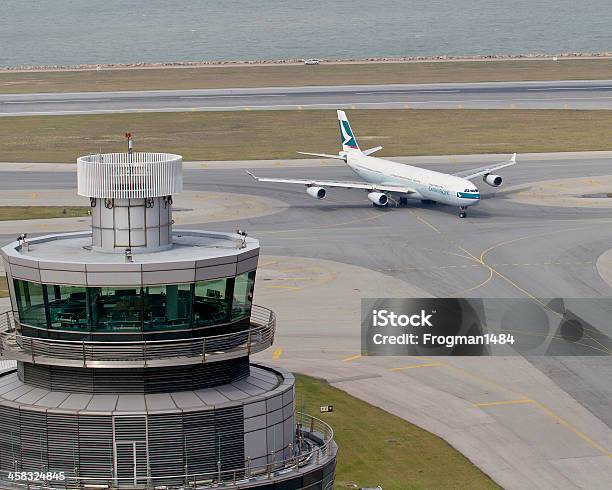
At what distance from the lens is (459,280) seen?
342 ft

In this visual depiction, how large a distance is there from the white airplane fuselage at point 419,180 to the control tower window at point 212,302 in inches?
3741

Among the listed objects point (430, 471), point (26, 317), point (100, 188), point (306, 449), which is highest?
point (100, 188)

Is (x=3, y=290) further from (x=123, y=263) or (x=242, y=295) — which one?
(x=123, y=263)

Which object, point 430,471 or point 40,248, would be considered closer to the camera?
point 40,248

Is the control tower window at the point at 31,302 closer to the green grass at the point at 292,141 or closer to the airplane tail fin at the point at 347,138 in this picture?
the airplane tail fin at the point at 347,138

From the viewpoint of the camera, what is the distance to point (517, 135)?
631ft

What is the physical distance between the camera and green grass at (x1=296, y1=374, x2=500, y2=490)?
61.3 meters

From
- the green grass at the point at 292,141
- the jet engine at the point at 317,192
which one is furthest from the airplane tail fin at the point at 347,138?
the green grass at the point at 292,141

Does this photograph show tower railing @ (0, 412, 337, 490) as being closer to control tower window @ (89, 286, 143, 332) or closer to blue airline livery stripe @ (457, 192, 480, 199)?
control tower window @ (89, 286, 143, 332)

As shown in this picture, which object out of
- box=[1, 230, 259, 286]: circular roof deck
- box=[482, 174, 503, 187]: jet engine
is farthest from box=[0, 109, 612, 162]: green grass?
box=[1, 230, 259, 286]: circular roof deck

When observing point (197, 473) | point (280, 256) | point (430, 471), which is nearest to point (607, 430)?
point (430, 471)

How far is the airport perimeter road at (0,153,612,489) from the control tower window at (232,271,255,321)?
94.1ft

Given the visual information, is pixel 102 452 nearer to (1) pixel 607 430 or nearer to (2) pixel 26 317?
(2) pixel 26 317

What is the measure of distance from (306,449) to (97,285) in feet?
30.1
